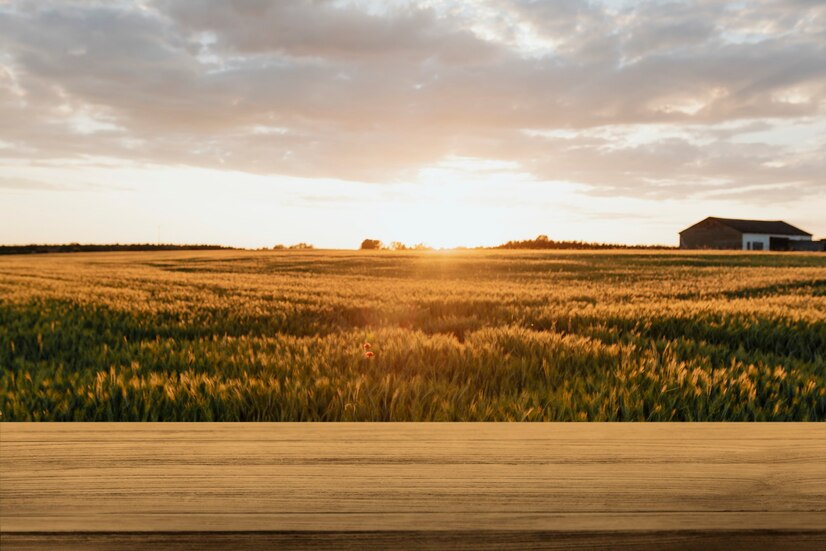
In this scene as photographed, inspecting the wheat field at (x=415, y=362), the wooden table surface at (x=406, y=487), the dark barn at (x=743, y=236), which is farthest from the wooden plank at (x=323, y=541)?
the dark barn at (x=743, y=236)

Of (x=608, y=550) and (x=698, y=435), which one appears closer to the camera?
(x=608, y=550)

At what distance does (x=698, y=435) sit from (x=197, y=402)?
2633mm

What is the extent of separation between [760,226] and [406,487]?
61234mm

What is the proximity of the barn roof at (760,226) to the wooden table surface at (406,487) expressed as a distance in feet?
179

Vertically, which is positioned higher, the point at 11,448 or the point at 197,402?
the point at 11,448

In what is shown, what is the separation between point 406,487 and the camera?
1691mm

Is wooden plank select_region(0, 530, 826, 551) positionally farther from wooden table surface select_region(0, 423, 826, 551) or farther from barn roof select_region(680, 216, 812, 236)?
barn roof select_region(680, 216, 812, 236)

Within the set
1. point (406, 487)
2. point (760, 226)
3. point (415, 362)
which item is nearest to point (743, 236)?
point (760, 226)

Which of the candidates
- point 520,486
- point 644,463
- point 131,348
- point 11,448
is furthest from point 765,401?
point 131,348

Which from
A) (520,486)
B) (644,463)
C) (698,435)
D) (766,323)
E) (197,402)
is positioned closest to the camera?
(520,486)

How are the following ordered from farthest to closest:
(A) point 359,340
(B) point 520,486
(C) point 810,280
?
1. (C) point 810,280
2. (A) point 359,340
3. (B) point 520,486

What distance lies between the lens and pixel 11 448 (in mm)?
1974

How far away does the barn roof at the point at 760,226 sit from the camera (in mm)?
51969

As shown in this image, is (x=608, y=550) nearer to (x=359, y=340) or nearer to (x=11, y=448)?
(x=11, y=448)
